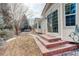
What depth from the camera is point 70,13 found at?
1960 millimetres

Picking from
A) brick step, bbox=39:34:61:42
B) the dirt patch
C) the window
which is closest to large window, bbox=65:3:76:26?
the window

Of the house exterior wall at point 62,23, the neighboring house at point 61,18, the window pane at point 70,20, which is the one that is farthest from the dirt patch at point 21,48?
the window pane at point 70,20

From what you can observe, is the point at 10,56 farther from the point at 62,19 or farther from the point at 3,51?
the point at 62,19

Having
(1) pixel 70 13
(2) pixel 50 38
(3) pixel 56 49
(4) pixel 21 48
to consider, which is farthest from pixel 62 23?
(4) pixel 21 48

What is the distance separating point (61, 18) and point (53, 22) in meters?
0.15

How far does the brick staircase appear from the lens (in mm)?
1940

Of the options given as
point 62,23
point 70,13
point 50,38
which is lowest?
point 50,38

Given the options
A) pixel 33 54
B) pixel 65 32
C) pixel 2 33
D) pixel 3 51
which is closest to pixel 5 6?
pixel 2 33

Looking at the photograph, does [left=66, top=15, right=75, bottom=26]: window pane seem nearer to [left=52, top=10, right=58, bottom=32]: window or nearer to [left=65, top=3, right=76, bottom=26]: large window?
[left=65, top=3, right=76, bottom=26]: large window

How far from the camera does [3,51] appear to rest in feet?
6.48

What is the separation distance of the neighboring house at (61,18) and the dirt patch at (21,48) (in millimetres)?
350

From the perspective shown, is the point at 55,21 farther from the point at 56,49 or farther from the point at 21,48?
the point at 21,48

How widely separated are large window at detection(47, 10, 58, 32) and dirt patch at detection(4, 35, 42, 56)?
384mm

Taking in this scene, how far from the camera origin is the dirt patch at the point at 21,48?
6.48 ft
